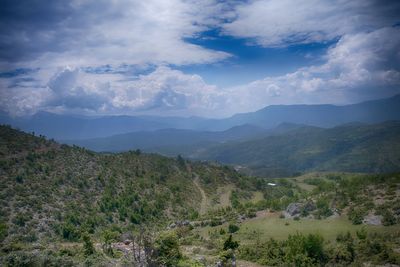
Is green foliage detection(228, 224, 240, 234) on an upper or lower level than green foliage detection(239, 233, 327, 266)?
lower

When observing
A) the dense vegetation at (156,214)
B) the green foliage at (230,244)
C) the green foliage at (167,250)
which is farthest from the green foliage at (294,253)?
the green foliage at (167,250)

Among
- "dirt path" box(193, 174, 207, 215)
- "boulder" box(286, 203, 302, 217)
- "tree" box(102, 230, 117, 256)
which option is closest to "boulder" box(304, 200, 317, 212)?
"boulder" box(286, 203, 302, 217)

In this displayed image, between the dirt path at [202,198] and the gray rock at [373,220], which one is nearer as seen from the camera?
the gray rock at [373,220]

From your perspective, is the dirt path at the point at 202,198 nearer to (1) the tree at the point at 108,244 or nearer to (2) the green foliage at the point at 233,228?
(2) the green foliage at the point at 233,228

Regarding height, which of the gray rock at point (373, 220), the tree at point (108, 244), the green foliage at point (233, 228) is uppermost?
the tree at point (108, 244)

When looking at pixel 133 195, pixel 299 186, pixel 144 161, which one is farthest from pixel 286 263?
pixel 299 186

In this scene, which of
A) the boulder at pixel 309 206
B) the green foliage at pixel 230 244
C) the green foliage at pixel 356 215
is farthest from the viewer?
the boulder at pixel 309 206

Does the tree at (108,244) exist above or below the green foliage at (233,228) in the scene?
above

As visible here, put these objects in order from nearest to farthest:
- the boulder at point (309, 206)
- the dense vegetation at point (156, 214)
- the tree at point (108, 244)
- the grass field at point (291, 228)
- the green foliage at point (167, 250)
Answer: the green foliage at point (167, 250), the dense vegetation at point (156, 214), the tree at point (108, 244), the grass field at point (291, 228), the boulder at point (309, 206)

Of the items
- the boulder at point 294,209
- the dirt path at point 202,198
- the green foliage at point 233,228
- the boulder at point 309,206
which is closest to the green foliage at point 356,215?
the boulder at point 309,206

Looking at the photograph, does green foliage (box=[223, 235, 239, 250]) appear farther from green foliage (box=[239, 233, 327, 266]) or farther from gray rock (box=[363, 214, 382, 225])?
gray rock (box=[363, 214, 382, 225])

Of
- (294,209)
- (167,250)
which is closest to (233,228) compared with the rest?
(294,209)
